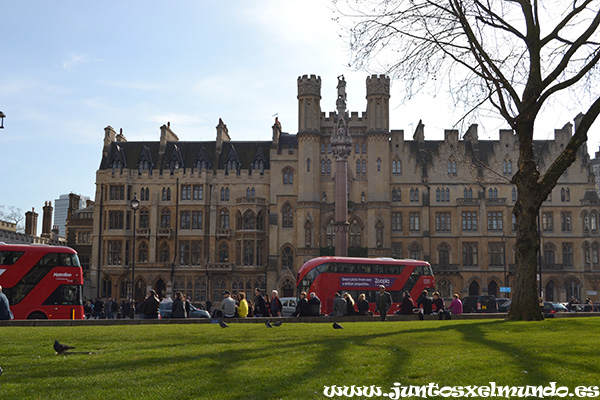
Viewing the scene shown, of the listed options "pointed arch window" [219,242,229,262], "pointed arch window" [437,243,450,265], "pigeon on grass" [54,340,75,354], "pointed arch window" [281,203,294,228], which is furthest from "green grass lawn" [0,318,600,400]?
"pointed arch window" [219,242,229,262]

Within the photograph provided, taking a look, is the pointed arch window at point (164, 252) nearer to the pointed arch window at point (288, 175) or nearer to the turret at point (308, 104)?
the pointed arch window at point (288, 175)

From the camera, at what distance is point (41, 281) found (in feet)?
98.0

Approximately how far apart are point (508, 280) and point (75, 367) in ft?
180

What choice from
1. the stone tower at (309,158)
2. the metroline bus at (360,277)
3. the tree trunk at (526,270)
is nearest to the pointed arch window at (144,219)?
the stone tower at (309,158)

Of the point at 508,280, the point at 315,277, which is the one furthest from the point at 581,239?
the point at 315,277

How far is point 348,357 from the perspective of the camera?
11.4 m

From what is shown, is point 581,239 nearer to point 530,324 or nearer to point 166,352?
point 530,324

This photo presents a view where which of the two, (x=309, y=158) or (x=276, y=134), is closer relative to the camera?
(x=309, y=158)

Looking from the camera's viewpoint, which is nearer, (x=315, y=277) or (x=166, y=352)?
(x=166, y=352)

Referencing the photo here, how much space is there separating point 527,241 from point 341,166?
29.3 m

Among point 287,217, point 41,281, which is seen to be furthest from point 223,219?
point 41,281

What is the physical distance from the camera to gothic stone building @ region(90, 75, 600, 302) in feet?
200

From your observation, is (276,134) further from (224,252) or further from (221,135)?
(224,252)

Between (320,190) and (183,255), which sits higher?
(320,190)
